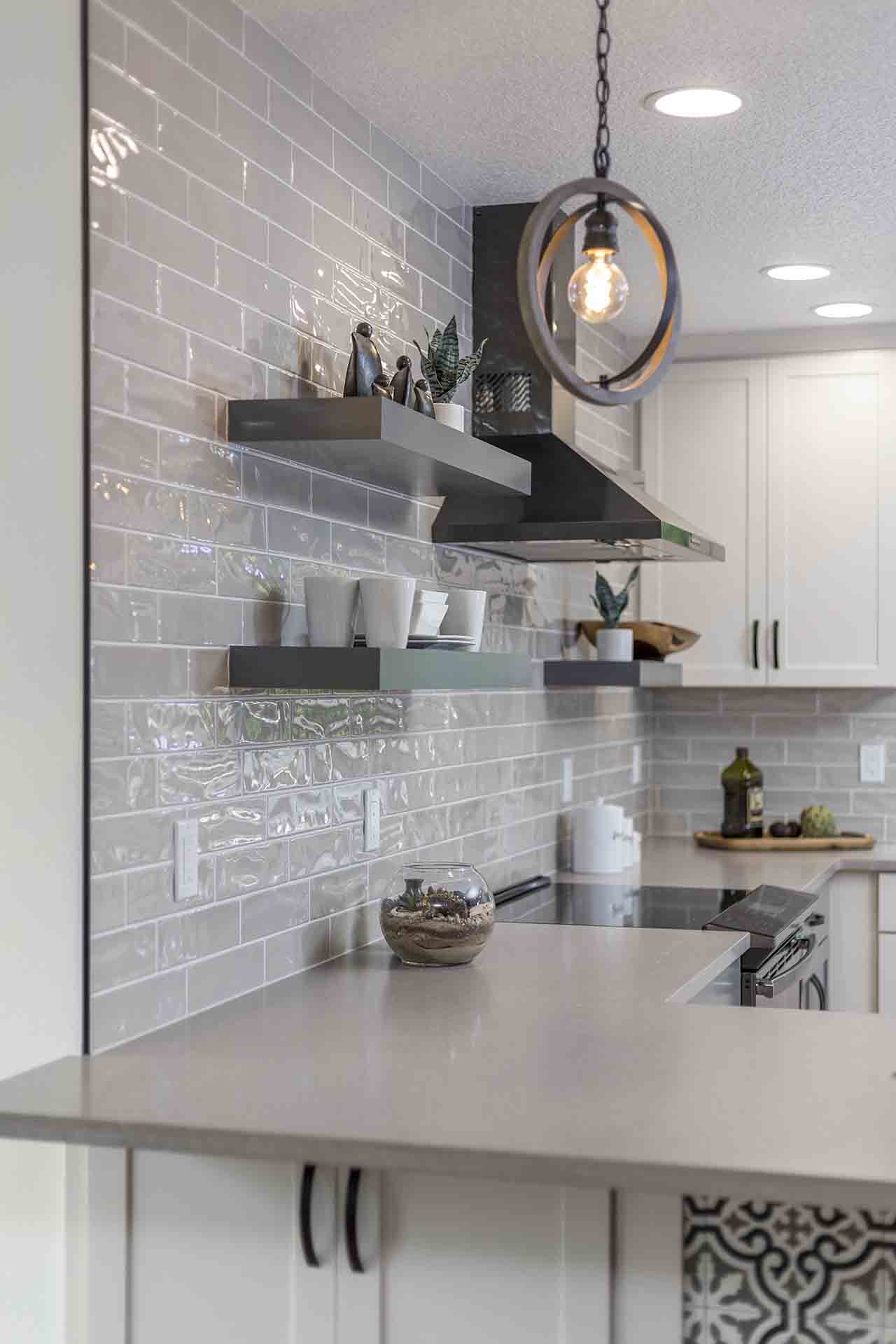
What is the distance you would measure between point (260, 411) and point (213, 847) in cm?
65

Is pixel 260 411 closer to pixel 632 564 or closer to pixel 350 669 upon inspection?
pixel 350 669

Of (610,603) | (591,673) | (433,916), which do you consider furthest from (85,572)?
(610,603)

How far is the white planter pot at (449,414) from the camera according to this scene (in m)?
2.79

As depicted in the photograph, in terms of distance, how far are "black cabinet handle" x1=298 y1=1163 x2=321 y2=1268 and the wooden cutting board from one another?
117 inches

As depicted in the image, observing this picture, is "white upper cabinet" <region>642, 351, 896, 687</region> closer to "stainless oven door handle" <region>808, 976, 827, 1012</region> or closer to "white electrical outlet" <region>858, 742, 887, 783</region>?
"white electrical outlet" <region>858, 742, 887, 783</region>

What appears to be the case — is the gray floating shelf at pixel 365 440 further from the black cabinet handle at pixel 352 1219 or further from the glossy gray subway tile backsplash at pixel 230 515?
the black cabinet handle at pixel 352 1219

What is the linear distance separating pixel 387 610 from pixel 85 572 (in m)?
0.58

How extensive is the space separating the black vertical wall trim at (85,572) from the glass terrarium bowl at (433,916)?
765mm

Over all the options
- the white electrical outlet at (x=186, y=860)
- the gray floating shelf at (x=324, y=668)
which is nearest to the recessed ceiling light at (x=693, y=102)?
the gray floating shelf at (x=324, y=668)

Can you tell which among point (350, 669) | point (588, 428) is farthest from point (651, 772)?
point (350, 669)

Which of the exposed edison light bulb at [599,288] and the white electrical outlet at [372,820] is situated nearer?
the exposed edison light bulb at [599,288]

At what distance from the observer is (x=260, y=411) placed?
228 centimetres

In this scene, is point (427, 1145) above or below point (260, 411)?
below

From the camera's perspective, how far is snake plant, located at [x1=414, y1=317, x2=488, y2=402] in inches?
112
